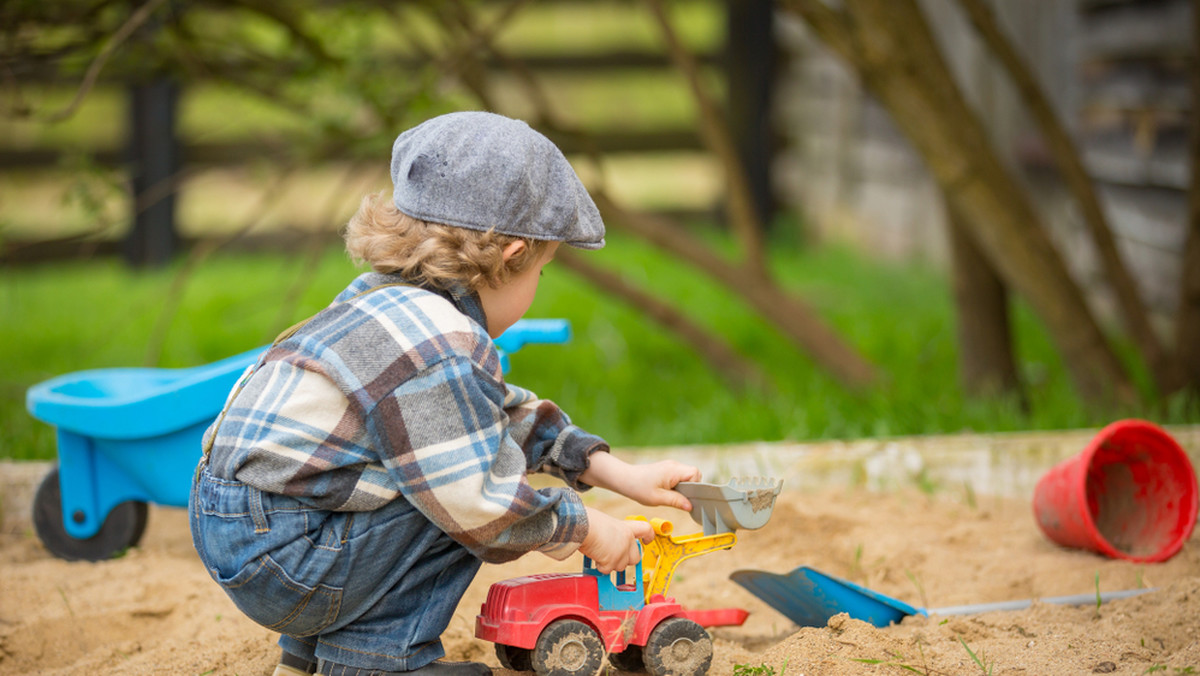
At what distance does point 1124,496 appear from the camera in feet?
6.68

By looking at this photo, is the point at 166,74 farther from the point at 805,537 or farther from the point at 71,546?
the point at 805,537

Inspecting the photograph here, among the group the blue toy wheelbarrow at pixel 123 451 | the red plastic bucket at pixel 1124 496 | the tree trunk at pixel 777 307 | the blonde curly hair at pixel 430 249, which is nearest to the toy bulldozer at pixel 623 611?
the blonde curly hair at pixel 430 249

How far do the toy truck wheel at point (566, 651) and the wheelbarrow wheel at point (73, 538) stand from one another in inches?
41.3

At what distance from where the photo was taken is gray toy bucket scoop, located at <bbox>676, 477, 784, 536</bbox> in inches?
55.5

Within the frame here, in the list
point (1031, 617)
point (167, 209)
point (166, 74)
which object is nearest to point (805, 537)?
point (1031, 617)

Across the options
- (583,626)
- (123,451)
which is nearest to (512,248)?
(583,626)

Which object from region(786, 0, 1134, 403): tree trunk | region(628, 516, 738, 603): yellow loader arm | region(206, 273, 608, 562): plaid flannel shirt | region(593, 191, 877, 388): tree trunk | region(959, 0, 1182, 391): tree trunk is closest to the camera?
region(206, 273, 608, 562): plaid flannel shirt

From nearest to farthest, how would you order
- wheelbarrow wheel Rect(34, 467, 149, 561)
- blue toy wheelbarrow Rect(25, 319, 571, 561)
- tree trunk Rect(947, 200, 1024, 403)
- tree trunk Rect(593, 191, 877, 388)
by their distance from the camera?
blue toy wheelbarrow Rect(25, 319, 571, 561)
wheelbarrow wheel Rect(34, 467, 149, 561)
tree trunk Rect(947, 200, 1024, 403)
tree trunk Rect(593, 191, 877, 388)

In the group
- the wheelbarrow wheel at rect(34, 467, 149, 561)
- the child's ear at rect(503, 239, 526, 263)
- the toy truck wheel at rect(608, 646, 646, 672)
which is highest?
the child's ear at rect(503, 239, 526, 263)

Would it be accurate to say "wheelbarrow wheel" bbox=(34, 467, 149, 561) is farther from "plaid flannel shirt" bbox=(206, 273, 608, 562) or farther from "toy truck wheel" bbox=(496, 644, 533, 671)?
"toy truck wheel" bbox=(496, 644, 533, 671)

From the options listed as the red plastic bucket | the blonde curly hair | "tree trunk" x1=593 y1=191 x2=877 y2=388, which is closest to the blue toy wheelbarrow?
the blonde curly hair

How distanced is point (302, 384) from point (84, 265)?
562 cm

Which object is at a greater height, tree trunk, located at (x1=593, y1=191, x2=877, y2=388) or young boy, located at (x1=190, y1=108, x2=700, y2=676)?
tree trunk, located at (x1=593, y1=191, x2=877, y2=388)

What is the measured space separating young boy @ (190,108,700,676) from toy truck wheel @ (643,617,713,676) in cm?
12
